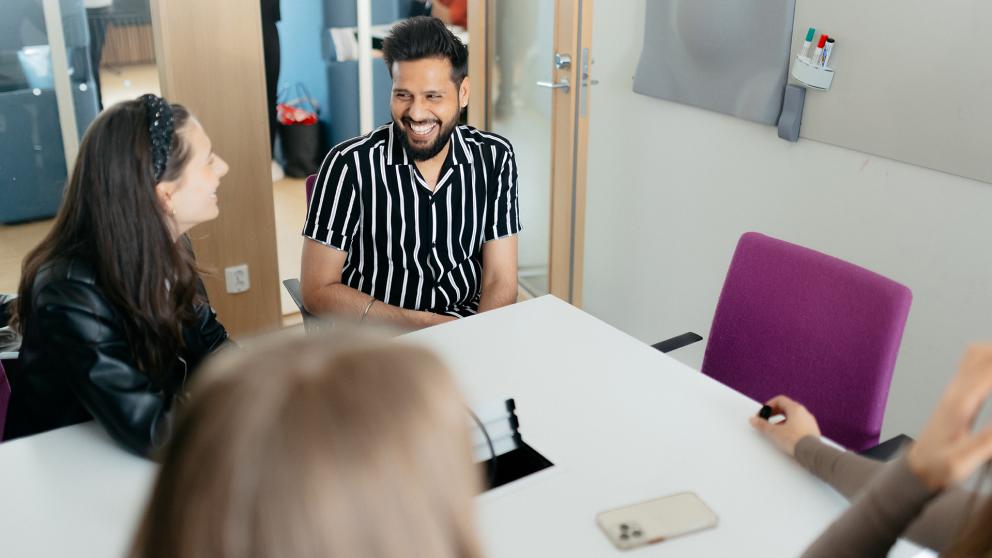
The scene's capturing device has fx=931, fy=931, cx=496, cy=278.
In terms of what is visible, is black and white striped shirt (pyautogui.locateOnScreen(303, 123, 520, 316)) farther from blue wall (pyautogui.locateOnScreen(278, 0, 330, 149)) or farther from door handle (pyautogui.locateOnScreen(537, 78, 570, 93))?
blue wall (pyautogui.locateOnScreen(278, 0, 330, 149))

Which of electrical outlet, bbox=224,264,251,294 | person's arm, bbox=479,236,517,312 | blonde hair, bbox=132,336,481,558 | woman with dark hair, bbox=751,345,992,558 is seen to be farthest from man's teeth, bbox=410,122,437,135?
blonde hair, bbox=132,336,481,558

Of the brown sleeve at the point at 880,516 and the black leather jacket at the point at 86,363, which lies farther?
the black leather jacket at the point at 86,363

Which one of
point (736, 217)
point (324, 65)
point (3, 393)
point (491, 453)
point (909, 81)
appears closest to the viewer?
point (491, 453)

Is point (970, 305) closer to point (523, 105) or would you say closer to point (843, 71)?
point (843, 71)

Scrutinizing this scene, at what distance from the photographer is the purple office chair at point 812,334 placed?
177 centimetres

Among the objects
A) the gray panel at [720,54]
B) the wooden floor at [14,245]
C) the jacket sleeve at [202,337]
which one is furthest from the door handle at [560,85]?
the wooden floor at [14,245]

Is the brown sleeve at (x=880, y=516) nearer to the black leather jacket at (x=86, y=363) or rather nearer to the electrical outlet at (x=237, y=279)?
the black leather jacket at (x=86, y=363)

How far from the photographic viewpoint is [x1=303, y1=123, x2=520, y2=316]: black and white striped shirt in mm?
2379

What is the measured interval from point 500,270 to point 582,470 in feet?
3.55

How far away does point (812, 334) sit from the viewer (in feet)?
6.18

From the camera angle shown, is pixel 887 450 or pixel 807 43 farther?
pixel 807 43

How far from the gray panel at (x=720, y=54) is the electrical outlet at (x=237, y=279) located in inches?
60.0

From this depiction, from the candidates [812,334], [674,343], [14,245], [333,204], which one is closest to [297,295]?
[333,204]

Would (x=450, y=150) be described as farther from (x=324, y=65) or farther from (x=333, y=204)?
(x=324, y=65)
